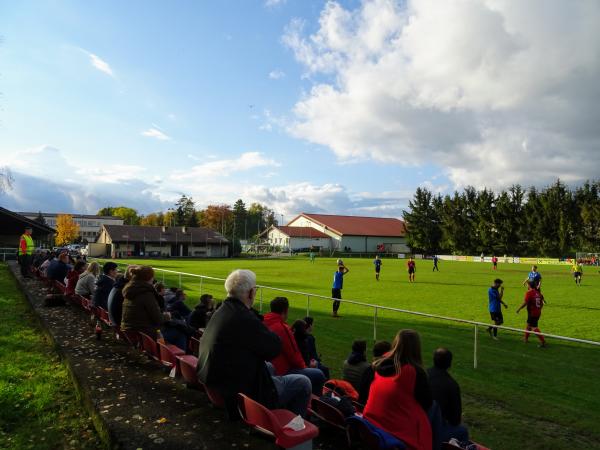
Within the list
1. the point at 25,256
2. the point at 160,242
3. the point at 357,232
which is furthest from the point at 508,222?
the point at 25,256

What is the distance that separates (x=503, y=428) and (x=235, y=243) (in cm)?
7991

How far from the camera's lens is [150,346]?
6.04 meters

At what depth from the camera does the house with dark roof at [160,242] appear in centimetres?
7562

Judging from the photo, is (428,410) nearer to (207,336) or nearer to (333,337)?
(207,336)

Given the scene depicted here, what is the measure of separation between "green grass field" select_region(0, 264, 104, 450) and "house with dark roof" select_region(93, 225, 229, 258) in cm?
6923

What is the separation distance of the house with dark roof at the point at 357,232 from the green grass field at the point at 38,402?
86283 mm

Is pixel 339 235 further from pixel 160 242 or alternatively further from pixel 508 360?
pixel 508 360

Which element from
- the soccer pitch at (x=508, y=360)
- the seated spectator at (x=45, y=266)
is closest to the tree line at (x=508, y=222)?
the soccer pitch at (x=508, y=360)

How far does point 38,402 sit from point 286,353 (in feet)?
10.5

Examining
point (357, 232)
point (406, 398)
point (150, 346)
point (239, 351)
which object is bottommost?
point (150, 346)

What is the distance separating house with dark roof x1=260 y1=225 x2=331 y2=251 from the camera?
94125 millimetres

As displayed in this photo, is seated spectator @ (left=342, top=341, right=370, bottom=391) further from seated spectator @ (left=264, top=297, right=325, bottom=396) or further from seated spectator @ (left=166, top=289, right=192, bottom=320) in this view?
seated spectator @ (left=166, top=289, right=192, bottom=320)

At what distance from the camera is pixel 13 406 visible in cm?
506

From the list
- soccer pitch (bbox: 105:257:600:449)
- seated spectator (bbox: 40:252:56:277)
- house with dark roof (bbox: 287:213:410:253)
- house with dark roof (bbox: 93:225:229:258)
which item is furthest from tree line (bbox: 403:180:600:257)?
seated spectator (bbox: 40:252:56:277)
